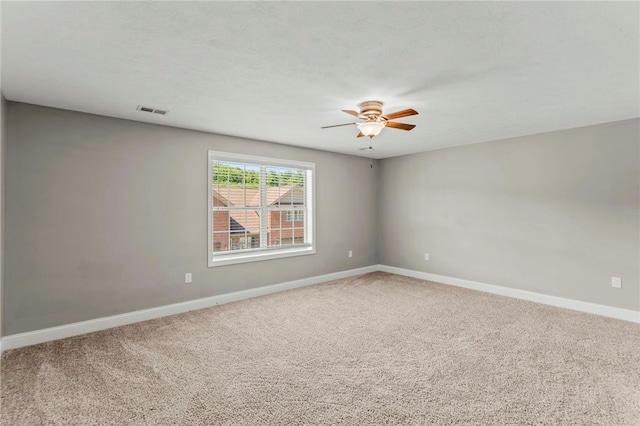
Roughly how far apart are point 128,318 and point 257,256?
1.77m

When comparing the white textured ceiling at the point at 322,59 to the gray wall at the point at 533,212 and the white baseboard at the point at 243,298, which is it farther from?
the white baseboard at the point at 243,298

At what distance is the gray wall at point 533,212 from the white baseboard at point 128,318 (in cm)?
251

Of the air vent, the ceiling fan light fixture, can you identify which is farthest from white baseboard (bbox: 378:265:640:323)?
the air vent

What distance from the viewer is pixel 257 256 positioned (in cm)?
475

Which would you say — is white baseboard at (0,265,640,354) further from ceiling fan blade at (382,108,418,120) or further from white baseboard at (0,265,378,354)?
ceiling fan blade at (382,108,418,120)

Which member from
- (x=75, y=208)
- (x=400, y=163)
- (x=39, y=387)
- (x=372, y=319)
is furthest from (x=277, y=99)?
(x=400, y=163)

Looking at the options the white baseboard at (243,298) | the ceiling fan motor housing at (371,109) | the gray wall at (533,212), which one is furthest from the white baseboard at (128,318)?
the ceiling fan motor housing at (371,109)

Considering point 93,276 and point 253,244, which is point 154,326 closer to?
point 93,276

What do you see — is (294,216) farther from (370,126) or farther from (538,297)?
(538,297)

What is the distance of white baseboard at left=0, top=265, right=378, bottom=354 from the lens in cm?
304

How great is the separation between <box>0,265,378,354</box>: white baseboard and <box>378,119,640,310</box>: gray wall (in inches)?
98.7

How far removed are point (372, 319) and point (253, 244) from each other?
2152 millimetres

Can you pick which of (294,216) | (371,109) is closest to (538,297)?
(371,109)

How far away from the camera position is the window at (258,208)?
450 cm
